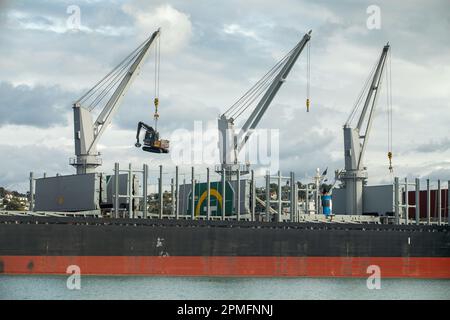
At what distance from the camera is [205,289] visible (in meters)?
39.5

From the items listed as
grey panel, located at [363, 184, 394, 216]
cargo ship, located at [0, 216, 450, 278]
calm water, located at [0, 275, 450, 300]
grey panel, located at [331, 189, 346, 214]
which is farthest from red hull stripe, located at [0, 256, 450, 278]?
grey panel, located at [331, 189, 346, 214]

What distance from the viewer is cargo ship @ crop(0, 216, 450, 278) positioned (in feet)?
139

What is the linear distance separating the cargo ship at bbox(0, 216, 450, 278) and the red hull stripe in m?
0.05

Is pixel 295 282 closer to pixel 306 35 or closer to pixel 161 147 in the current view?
pixel 161 147

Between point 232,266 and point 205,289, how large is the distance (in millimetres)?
6738

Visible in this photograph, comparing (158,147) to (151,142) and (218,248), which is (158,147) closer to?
(151,142)

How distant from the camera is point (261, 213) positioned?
5281 cm

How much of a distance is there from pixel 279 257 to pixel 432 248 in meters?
11.8

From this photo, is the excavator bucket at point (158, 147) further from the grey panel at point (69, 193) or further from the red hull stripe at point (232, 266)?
the red hull stripe at point (232, 266)

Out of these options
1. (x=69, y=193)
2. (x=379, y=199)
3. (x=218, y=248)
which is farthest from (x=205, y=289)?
(x=379, y=199)

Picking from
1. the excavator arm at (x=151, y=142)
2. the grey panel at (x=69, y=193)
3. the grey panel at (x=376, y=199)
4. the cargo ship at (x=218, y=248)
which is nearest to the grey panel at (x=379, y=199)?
the grey panel at (x=376, y=199)

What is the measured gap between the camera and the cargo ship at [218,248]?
1666 inches

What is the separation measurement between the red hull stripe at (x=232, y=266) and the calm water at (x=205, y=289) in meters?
0.58
